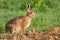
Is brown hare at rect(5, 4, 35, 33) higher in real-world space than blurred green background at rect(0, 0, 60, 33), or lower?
higher

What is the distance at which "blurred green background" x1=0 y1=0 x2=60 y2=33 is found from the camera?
10406 mm

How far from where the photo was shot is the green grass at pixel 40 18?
1005 cm

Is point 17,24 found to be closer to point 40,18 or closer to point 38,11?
point 40,18

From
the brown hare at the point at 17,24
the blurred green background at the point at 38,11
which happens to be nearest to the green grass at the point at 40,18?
the blurred green background at the point at 38,11

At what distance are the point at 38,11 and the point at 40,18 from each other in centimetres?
129

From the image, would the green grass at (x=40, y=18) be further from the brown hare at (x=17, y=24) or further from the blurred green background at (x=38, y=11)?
the brown hare at (x=17, y=24)

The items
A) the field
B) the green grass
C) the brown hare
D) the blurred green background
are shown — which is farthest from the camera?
the blurred green background

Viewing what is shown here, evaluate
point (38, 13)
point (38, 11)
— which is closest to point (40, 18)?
point (38, 13)

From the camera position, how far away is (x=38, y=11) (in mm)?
12250

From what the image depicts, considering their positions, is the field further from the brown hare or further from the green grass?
the brown hare

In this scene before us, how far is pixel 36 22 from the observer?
10.5 metres

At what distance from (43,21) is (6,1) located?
9.54 ft

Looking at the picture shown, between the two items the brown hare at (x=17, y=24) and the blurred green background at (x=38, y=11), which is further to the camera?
the blurred green background at (x=38, y=11)

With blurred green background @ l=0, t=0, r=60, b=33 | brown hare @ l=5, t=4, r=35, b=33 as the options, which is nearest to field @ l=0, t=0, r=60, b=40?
blurred green background @ l=0, t=0, r=60, b=33
